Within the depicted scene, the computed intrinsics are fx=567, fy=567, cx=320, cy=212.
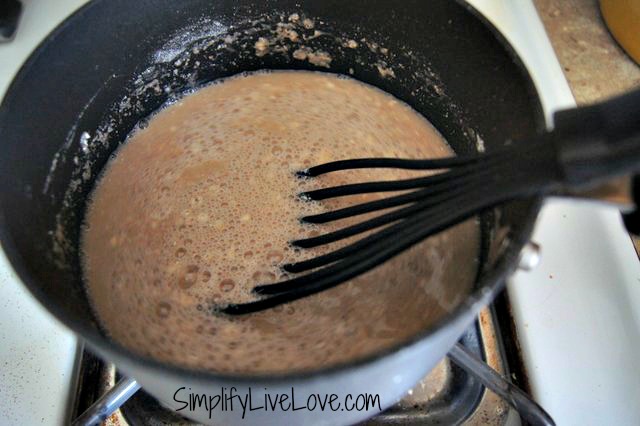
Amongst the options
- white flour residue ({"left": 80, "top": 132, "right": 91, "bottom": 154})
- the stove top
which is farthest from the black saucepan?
the stove top

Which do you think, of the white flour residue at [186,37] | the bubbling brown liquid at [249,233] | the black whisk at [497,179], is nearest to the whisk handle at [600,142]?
the black whisk at [497,179]

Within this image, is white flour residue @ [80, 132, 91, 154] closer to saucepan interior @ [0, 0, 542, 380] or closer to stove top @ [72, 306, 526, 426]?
saucepan interior @ [0, 0, 542, 380]

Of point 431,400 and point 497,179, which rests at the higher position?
point 497,179

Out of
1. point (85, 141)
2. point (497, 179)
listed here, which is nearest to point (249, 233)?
point (85, 141)

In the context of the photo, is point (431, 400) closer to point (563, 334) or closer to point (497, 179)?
point (563, 334)

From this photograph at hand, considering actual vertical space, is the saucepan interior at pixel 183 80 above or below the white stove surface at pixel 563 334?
above

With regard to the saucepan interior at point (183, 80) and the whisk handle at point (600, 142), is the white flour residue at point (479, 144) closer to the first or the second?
the saucepan interior at point (183, 80)
